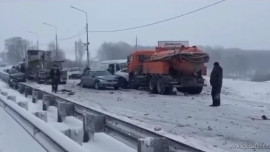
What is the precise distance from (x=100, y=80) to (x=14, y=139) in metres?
22.5

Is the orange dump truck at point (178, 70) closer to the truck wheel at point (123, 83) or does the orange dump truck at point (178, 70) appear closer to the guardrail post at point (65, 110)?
the truck wheel at point (123, 83)

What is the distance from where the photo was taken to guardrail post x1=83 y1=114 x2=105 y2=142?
9102mm

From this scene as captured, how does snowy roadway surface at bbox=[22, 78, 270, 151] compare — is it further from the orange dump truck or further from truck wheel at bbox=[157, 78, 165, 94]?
truck wheel at bbox=[157, 78, 165, 94]

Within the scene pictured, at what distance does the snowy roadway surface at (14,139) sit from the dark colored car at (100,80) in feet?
63.2

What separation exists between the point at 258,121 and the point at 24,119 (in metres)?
7.81

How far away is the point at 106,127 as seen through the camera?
30.0 feet

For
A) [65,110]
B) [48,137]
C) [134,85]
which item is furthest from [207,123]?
[134,85]

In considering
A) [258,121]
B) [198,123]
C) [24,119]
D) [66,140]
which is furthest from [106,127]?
[258,121]

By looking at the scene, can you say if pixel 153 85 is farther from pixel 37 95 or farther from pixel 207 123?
pixel 207 123

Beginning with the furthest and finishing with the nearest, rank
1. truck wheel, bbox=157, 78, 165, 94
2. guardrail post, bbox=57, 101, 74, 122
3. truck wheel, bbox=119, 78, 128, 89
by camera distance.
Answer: truck wheel, bbox=119, 78, 128, 89
truck wheel, bbox=157, 78, 165, 94
guardrail post, bbox=57, 101, 74, 122

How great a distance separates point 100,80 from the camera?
31609 mm

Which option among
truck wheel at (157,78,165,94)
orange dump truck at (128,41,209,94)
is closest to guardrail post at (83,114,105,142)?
orange dump truck at (128,41,209,94)

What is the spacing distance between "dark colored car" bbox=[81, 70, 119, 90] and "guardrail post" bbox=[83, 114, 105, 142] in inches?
859

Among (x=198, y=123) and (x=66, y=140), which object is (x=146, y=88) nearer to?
(x=198, y=123)
